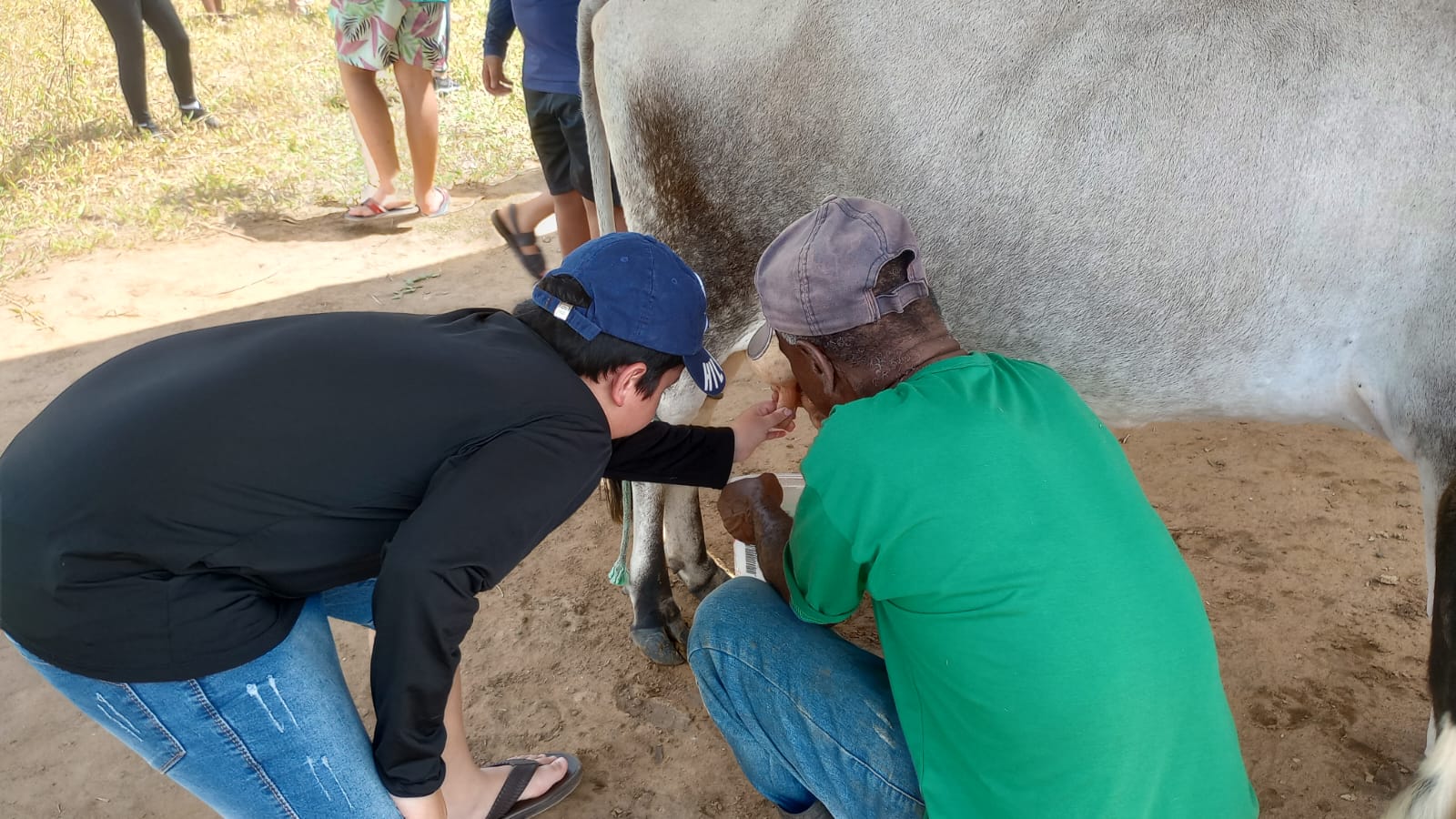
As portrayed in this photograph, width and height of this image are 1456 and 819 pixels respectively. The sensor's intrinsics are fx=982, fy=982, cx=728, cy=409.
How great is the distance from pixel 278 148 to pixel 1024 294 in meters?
5.90

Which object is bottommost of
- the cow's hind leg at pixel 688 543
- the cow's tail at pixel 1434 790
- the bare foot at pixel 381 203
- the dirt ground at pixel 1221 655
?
the dirt ground at pixel 1221 655

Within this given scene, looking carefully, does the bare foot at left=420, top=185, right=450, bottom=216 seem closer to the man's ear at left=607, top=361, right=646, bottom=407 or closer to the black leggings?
the black leggings

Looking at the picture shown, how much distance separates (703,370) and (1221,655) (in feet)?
5.77

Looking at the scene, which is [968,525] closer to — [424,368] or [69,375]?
[424,368]

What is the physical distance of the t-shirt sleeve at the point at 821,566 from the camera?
143 centimetres

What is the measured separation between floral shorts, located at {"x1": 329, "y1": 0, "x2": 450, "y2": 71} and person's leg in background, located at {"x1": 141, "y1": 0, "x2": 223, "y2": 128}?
1.71 metres

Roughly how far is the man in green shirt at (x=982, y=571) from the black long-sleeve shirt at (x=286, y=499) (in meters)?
0.42

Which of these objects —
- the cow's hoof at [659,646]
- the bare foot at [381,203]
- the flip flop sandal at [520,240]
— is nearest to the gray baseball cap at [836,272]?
the cow's hoof at [659,646]

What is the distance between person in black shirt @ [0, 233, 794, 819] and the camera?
4.45ft

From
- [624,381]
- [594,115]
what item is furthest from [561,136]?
[624,381]

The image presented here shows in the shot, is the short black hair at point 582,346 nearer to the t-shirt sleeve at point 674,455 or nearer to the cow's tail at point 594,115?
the t-shirt sleeve at point 674,455

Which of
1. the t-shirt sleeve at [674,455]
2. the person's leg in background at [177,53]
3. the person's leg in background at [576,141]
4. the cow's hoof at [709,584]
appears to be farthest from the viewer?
the person's leg in background at [177,53]

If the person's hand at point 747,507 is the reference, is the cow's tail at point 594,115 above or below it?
above

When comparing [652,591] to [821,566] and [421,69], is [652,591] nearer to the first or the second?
[821,566]
